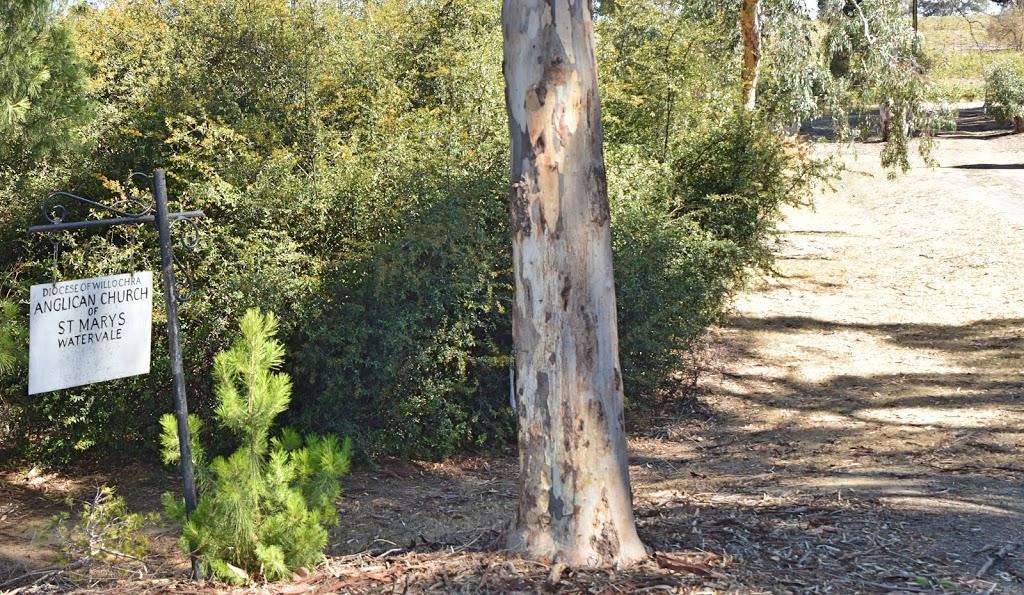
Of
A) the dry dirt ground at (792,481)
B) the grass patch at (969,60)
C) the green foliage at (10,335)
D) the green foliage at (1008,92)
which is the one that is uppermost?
the grass patch at (969,60)

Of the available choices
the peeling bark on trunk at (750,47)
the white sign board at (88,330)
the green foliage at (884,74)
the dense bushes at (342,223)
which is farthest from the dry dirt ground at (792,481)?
the peeling bark on trunk at (750,47)

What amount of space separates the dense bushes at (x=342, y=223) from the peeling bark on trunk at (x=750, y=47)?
16.5 feet

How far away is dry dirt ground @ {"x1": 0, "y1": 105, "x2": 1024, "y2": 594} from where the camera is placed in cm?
462

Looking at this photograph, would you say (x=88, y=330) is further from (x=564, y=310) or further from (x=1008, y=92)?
(x=1008, y=92)

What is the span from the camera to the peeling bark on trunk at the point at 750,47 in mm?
16500

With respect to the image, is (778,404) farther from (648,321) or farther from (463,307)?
(463,307)

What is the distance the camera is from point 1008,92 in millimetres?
38000

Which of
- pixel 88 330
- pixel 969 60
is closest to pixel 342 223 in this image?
pixel 88 330

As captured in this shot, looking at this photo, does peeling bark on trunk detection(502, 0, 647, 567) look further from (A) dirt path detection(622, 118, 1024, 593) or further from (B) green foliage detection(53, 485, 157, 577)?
(B) green foliage detection(53, 485, 157, 577)

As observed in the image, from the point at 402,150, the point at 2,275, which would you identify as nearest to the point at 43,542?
the point at 2,275

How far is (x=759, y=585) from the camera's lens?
4352mm

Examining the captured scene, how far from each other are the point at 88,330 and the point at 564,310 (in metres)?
2.40

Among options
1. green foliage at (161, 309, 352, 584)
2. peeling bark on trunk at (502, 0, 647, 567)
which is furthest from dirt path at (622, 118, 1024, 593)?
green foliage at (161, 309, 352, 584)

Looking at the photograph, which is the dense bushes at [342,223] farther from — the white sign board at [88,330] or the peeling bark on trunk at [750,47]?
Answer: the peeling bark on trunk at [750,47]
